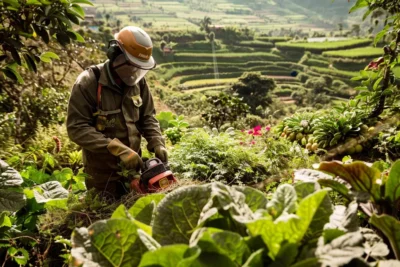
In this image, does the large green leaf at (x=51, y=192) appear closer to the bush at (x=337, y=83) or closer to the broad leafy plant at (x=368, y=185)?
the broad leafy plant at (x=368, y=185)

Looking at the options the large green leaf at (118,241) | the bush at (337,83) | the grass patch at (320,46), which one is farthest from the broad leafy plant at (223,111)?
the grass patch at (320,46)

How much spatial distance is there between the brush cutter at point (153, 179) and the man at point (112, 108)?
4.9 inches

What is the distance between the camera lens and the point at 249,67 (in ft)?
186

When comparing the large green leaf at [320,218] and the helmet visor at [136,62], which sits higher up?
the large green leaf at [320,218]

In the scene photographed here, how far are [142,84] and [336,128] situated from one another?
11.2ft

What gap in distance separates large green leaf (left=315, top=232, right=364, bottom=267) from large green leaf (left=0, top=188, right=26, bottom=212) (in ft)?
5.68

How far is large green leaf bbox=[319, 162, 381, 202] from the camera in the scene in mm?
1069

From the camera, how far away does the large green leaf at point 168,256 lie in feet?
2.58

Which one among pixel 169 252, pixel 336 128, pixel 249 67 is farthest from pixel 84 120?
pixel 249 67

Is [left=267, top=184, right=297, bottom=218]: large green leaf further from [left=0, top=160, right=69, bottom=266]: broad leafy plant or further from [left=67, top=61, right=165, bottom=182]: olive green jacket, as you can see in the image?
[left=67, top=61, right=165, bottom=182]: olive green jacket

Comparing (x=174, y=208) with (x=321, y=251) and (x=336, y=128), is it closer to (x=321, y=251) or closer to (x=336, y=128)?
(x=321, y=251)

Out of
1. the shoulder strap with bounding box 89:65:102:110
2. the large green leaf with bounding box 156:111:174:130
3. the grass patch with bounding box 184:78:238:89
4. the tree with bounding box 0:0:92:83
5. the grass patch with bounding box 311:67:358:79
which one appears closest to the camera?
the tree with bounding box 0:0:92:83

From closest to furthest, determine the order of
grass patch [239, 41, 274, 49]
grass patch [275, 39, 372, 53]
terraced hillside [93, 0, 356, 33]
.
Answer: grass patch [275, 39, 372, 53]
grass patch [239, 41, 274, 49]
terraced hillside [93, 0, 356, 33]

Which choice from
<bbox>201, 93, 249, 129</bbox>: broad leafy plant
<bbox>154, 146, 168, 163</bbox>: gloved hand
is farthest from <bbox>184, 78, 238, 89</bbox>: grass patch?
<bbox>154, 146, 168, 163</bbox>: gloved hand
